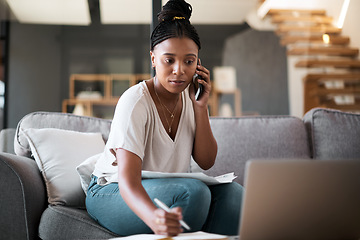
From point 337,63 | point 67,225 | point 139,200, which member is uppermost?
point 337,63

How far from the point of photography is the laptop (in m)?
0.66

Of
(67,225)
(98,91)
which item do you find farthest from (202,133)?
(98,91)

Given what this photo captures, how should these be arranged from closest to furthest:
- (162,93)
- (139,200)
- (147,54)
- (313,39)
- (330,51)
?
(139,200) → (162,93) → (330,51) → (313,39) → (147,54)

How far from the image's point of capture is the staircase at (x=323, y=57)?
14.5 ft

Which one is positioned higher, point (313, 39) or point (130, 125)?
point (313, 39)

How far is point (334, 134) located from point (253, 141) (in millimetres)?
351

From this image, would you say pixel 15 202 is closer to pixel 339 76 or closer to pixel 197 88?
pixel 197 88

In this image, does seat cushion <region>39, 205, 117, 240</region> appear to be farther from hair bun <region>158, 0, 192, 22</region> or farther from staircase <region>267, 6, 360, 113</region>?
staircase <region>267, 6, 360, 113</region>

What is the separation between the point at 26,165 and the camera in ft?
4.56

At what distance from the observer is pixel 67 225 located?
1.30 metres

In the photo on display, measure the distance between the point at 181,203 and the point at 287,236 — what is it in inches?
14.3

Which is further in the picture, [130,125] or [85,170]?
[85,170]

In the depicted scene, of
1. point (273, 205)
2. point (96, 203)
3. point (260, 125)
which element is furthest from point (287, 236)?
point (260, 125)

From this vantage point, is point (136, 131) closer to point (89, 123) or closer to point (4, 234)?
point (4, 234)
